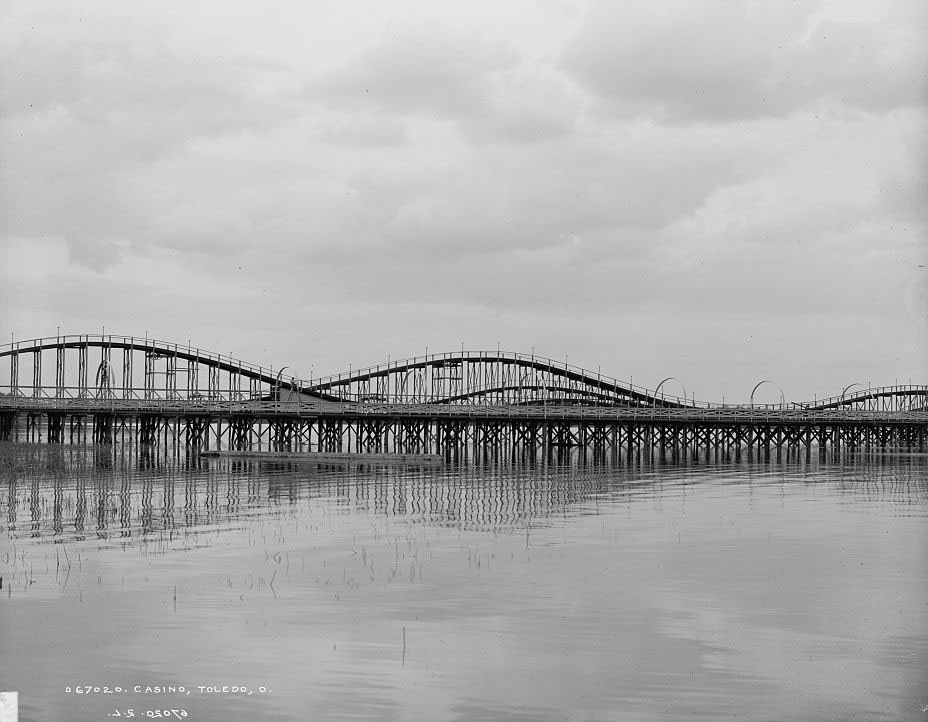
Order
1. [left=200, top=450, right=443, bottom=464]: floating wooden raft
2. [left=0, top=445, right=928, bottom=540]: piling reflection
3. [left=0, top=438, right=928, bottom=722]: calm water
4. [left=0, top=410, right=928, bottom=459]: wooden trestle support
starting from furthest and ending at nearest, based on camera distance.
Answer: [left=0, top=410, right=928, bottom=459]: wooden trestle support < [left=200, top=450, right=443, bottom=464]: floating wooden raft < [left=0, top=445, right=928, bottom=540]: piling reflection < [left=0, top=438, right=928, bottom=722]: calm water

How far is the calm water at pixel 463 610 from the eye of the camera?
13.4 meters

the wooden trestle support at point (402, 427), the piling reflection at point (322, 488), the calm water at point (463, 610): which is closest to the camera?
the calm water at point (463, 610)

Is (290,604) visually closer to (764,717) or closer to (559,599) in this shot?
(559,599)

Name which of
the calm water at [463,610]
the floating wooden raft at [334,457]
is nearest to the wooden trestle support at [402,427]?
the floating wooden raft at [334,457]

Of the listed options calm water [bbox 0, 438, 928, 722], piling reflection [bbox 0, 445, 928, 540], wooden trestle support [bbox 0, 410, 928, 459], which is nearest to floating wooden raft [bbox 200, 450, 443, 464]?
piling reflection [bbox 0, 445, 928, 540]

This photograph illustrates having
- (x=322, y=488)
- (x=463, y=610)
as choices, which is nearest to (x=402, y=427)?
(x=322, y=488)

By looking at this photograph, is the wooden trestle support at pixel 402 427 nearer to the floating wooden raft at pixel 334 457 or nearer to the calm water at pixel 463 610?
the floating wooden raft at pixel 334 457

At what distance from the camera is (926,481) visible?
50.7 metres

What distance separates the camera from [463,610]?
1811 centimetres

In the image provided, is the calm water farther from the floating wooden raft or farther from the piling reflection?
the floating wooden raft

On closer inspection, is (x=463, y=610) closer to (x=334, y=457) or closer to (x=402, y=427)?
(x=334, y=457)

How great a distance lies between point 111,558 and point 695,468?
42670 mm

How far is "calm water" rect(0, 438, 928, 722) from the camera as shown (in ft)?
43.9

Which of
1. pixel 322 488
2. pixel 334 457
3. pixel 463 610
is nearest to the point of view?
pixel 463 610
